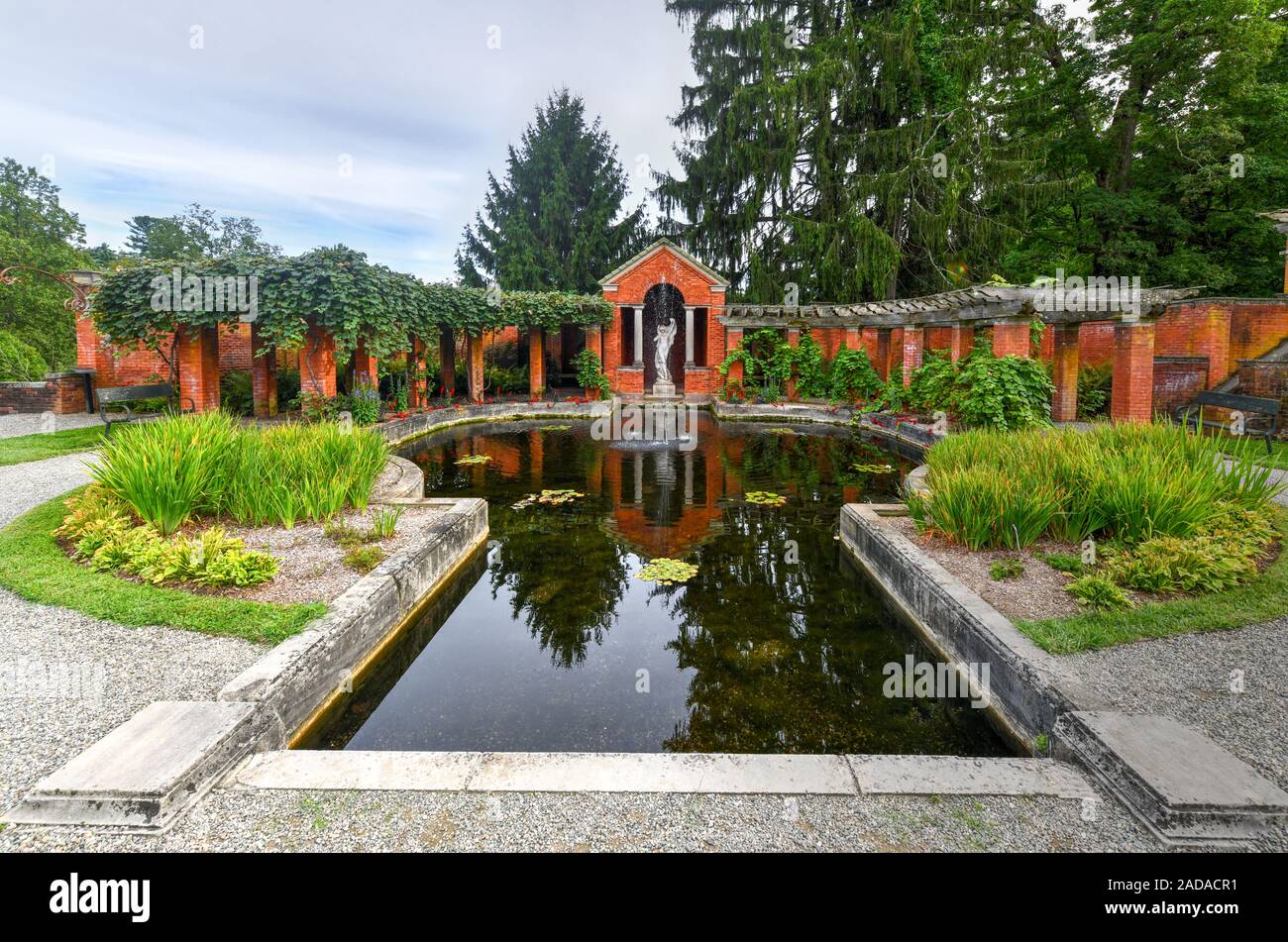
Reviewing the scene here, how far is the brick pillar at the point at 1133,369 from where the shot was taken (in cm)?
1224

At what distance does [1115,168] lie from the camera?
20.1 m

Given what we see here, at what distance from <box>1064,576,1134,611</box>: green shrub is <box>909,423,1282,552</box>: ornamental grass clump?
0.97 meters

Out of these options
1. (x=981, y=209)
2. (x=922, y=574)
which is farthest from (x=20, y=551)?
(x=981, y=209)

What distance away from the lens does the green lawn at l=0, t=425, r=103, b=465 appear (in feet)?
31.3

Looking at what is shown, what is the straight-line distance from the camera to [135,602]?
14.3 feet

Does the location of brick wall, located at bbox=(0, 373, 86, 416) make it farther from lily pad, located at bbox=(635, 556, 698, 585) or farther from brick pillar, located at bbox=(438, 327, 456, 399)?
lily pad, located at bbox=(635, 556, 698, 585)

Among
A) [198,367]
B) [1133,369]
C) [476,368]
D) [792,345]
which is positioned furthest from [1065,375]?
[198,367]

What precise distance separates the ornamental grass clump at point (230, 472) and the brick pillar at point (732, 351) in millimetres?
14782

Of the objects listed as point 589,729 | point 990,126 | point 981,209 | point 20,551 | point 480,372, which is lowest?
point 589,729

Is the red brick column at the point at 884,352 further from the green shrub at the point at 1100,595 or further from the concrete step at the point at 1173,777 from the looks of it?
the concrete step at the point at 1173,777

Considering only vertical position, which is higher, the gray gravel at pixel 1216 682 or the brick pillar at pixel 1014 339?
the brick pillar at pixel 1014 339

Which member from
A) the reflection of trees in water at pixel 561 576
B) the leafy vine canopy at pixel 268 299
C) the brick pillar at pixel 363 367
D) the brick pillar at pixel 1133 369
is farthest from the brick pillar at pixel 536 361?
the brick pillar at pixel 1133 369
